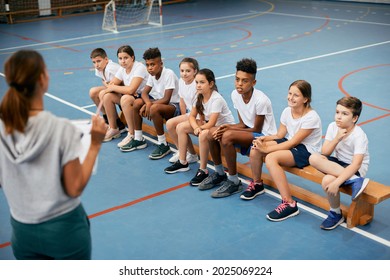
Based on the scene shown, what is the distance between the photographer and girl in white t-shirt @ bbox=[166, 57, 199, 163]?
211 inches

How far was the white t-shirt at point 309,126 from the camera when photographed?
433 cm

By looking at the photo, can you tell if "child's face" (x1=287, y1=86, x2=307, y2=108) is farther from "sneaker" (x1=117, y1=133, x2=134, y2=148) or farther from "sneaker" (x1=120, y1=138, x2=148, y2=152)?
"sneaker" (x1=117, y1=133, x2=134, y2=148)

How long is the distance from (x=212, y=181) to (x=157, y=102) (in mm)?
1323

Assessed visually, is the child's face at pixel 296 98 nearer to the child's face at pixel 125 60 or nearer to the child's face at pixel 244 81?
the child's face at pixel 244 81

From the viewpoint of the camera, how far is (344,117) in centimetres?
404

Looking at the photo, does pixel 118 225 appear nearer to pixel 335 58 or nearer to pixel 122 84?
pixel 122 84

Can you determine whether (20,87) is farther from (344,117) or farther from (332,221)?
(332,221)

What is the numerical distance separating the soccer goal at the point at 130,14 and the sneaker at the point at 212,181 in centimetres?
1001

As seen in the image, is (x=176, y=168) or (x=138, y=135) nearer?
(x=176, y=168)

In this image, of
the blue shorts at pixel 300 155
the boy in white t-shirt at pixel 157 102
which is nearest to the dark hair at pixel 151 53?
the boy in white t-shirt at pixel 157 102

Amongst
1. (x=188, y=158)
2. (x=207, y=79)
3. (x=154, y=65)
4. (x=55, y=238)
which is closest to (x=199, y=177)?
(x=188, y=158)

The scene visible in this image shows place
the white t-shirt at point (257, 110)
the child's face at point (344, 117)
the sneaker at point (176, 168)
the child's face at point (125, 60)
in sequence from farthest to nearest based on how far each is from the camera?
the child's face at point (125, 60), the sneaker at point (176, 168), the white t-shirt at point (257, 110), the child's face at point (344, 117)

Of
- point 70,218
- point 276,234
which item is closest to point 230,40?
point 276,234

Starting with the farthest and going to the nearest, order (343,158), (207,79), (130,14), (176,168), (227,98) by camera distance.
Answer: (130,14)
(227,98)
(176,168)
(207,79)
(343,158)
